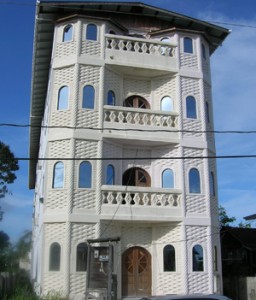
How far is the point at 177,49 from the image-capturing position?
2342 centimetres

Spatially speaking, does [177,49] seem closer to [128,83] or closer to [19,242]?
[128,83]

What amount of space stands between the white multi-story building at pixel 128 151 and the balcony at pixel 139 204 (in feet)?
0.15

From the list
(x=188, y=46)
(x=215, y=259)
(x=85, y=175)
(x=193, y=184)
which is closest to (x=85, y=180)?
(x=85, y=175)

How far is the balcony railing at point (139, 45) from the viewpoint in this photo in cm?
2256

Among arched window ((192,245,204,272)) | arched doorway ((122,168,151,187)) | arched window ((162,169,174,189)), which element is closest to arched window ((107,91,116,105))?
arched doorway ((122,168,151,187))

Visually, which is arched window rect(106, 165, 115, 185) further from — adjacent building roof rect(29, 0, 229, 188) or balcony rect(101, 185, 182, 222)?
adjacent building roof rect(29, 0, 229, 188)

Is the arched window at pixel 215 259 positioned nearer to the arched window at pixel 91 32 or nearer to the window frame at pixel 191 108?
the window frame at pixel 191 108

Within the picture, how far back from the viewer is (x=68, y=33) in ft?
74.3

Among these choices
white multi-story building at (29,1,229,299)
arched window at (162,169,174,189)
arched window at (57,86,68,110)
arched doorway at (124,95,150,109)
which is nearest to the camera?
white multi-story building at (29,1,229,299)

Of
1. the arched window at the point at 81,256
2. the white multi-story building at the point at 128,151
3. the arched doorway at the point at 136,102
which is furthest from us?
the arched doorway at the point at 136,102

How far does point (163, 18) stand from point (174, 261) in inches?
493

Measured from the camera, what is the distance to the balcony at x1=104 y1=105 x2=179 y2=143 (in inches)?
841

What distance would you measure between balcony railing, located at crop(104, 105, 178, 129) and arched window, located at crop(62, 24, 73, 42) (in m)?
4.04

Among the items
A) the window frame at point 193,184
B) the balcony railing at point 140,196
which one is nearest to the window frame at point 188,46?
Result: the window frame at point 193,184
